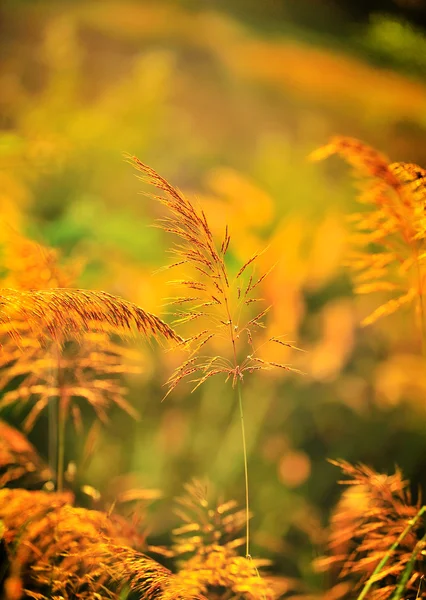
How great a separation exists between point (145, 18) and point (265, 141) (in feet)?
1.26

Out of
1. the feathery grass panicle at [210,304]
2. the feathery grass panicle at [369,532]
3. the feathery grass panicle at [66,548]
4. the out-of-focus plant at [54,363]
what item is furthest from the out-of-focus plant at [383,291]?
the out-of-focus plant at [54,363]

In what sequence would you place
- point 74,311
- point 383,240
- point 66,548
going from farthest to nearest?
point 383,240 < point 66,548 < point 74,311

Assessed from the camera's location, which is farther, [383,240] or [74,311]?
[383,240]

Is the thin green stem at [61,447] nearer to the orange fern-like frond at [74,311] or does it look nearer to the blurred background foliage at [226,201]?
the blurred background foliage at [226,201]

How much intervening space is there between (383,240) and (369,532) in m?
0.65

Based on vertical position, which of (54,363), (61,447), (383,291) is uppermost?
(383,291)

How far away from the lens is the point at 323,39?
1327mm

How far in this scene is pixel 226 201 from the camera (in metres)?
1.26

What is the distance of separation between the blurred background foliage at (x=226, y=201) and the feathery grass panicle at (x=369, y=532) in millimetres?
39

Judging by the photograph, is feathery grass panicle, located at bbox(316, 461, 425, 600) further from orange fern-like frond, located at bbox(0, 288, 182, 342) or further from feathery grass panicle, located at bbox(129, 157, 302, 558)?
orange fern-like frond, located at bbox(0, 288, 182, 342)

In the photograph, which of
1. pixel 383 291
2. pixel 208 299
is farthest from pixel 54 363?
pixel 383 291

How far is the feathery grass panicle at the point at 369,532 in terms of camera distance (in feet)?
4.02

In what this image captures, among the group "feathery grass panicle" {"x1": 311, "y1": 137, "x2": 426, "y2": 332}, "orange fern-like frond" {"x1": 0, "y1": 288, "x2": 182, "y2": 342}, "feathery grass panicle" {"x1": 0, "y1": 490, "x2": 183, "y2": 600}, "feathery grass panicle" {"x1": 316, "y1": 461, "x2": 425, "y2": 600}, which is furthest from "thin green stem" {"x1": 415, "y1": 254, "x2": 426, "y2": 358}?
"feathery grass panicle" {"x1": 0, "y1": 490, "x2": 183, "y2": 600}

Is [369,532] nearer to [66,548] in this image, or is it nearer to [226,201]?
[66,548]
